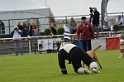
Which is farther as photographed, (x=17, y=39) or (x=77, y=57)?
(x=17, y=39)

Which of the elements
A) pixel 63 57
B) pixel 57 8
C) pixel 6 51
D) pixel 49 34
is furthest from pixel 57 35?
pixel 63 57

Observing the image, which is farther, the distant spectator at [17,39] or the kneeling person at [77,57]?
the distant spectator at [17,39]

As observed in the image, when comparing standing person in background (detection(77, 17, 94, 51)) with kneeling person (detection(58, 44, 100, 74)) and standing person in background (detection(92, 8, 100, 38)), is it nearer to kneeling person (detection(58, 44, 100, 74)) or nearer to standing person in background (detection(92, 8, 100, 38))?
kneeling person (detection(58, 44, 100, 74))

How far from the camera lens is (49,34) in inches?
1296

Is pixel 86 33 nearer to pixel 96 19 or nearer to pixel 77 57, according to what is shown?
pixel 77 57

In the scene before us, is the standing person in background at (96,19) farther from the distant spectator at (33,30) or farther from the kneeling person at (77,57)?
the kneeling person at (77,57)

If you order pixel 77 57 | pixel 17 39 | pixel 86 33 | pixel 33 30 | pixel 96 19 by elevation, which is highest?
pixel 96 19

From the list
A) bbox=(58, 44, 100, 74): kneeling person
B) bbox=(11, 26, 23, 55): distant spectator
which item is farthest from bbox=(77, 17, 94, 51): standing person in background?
bbox=(11, 26, 23, 55): distant spectator

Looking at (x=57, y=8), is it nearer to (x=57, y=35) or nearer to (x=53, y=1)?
(x=53, y=1)

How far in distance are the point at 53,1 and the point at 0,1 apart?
15.8ft

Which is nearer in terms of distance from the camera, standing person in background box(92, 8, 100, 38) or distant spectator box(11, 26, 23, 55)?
standing person in background box(92, 8, 100, 38)

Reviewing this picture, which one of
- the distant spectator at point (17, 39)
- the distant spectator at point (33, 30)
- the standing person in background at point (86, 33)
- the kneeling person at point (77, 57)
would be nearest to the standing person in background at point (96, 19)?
the distant spectator at point (33, 30)

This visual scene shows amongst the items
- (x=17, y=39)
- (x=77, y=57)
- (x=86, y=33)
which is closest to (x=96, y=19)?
(x=17, y=39)

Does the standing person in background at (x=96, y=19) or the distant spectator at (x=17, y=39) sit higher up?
the standing person in background at (x=96, y=19)
